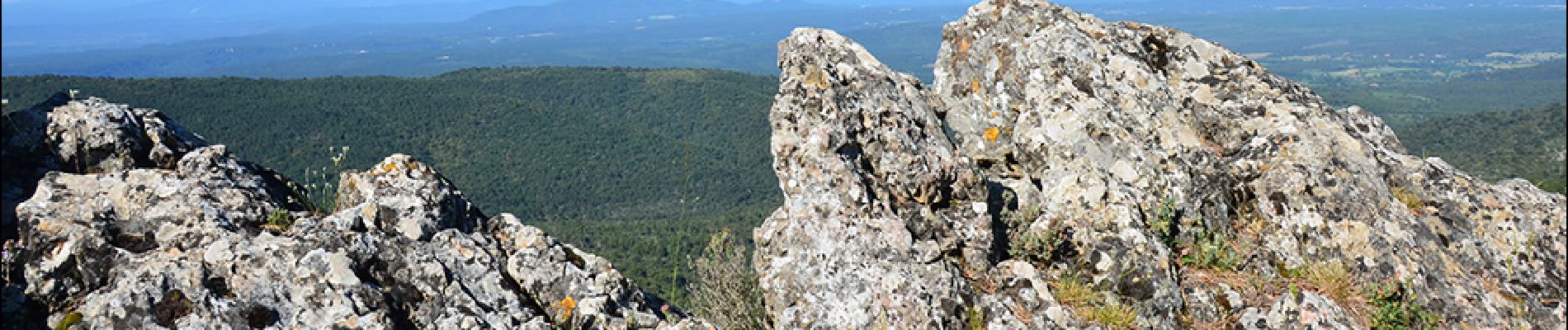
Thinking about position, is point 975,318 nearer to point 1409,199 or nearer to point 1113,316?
point 1113,316

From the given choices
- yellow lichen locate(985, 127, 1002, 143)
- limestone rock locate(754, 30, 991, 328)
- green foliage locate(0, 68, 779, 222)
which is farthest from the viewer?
green foliage locate(0, 68, 779, 222)

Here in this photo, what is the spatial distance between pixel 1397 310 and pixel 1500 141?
88889mm

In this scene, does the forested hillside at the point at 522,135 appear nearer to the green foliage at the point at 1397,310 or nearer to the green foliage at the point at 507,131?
the green foliage at the point at 507,131

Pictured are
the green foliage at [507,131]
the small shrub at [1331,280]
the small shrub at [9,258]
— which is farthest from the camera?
the green foliage at [507,131]

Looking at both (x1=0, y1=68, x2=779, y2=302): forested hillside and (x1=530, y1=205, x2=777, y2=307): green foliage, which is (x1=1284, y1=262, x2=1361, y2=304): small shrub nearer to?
(x1=530, y1=205, x2=777, y2=307): green foliage

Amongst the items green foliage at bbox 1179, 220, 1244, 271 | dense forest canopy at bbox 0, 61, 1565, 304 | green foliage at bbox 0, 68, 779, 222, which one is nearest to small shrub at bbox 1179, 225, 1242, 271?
green foliage at bbox 1179, 220, 1244, 271

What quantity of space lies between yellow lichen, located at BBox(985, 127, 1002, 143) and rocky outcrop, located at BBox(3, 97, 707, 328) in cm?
421

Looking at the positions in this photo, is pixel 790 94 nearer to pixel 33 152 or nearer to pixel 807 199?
pixel 807 199

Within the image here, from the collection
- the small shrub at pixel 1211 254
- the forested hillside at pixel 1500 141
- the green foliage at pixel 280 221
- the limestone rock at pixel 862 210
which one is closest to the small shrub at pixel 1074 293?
the limestone rock at pixel 862 210

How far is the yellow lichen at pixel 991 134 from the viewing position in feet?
31.4

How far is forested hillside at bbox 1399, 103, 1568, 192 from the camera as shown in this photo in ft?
187

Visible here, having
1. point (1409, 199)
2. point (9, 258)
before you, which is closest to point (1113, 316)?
point (1409, 199)

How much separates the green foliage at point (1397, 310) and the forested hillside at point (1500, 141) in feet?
176

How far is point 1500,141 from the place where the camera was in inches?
2894
